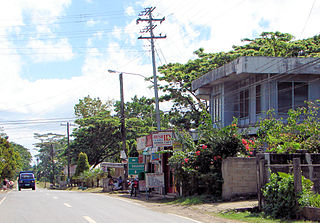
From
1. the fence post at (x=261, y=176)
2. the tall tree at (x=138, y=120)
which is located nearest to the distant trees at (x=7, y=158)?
the tall tree at (x=138, y=120)

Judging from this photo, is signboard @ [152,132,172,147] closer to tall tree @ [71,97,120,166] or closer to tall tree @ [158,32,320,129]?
tall tree @ [158,32,320,129]

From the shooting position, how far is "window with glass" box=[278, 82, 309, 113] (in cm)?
2444

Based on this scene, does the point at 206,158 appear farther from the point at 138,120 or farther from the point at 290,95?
the point at 138,120

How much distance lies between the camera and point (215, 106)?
29062 millimetres

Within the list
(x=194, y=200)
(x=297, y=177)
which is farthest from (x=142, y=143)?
(x=297, y=177)

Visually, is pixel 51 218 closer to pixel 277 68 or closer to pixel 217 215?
pixel 217 215

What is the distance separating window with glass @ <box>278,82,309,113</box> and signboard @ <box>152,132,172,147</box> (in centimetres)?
676

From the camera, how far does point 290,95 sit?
80.5 ft

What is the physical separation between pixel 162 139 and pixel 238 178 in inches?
288

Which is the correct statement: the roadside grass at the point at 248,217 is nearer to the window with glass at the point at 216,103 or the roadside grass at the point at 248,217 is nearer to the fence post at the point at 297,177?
the fence post at the point at 297,177

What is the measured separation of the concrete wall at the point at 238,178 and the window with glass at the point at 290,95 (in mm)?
6849

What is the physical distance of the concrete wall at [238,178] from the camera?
60.7 ft

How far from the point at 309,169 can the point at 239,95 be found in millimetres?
12424

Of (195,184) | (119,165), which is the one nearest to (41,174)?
(119,165)
